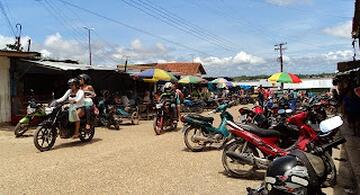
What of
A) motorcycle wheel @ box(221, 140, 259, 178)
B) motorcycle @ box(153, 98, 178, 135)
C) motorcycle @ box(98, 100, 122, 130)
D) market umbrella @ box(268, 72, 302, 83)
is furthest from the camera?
market umbrella @ box(268, 72, 302, 83)

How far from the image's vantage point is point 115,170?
749cm

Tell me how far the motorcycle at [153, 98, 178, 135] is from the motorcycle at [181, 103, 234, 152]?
3.37 meters

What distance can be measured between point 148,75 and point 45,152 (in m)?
11.4

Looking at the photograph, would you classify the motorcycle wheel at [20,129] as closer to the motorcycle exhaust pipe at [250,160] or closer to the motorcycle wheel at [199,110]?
the motorcycle exhaust pipe at [250,160]

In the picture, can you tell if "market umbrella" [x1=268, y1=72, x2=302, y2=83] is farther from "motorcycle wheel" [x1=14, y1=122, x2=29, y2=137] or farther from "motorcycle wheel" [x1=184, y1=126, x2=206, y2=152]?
"motorcycle wheel" [x1=14, y1=122, x2=29, y2=137]

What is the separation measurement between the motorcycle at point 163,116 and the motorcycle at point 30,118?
3471 mm

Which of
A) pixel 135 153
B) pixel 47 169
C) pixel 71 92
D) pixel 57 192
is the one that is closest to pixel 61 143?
pixel 71 92

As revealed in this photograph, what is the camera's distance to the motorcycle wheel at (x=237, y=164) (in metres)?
6.97

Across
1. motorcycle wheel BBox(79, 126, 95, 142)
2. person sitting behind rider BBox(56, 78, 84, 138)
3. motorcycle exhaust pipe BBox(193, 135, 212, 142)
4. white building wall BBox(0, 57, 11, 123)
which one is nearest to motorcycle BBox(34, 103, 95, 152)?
person sitting behind rider BBox(56, 78, 84, 138)

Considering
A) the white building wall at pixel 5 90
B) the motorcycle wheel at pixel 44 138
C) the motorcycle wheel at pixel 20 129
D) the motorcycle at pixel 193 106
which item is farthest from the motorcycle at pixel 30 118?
the motorcycle at pixel 193 106

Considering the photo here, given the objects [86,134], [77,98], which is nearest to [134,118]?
[86,134]

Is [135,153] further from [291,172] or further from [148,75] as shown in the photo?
[148,75]

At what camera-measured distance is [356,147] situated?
1020cm

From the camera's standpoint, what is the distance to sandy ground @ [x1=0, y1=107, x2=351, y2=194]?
627 centimetres
